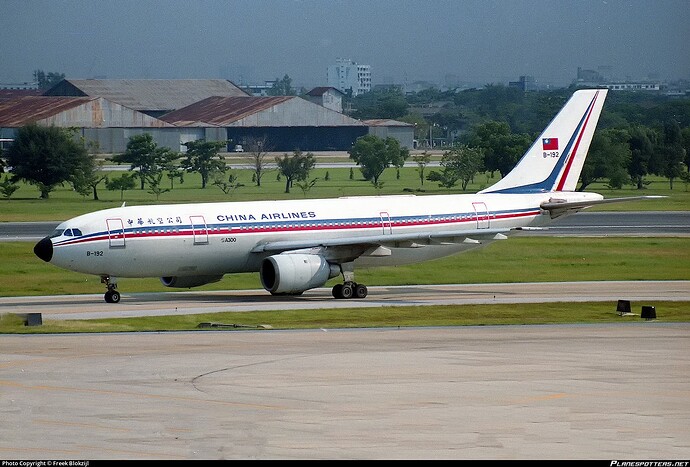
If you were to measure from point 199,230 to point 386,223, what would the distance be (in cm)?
942

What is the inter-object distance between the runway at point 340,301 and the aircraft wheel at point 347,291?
54 centimetres

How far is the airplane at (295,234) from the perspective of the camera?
5256cm

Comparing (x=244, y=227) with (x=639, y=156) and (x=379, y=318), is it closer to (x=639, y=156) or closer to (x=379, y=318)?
(x=379, y=318)

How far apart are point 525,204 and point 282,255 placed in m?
14.1

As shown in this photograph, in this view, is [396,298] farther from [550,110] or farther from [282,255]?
[550,110]

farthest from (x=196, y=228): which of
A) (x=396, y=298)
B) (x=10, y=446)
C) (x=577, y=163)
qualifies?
(x=10, y=446)

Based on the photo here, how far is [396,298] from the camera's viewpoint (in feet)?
183

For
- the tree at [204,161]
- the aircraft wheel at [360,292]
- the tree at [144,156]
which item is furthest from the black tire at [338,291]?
the tree at [144,156]

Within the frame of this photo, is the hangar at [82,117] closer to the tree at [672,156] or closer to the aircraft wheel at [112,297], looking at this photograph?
the tree at [672,156]

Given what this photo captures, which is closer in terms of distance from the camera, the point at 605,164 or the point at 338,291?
the point at 338,291

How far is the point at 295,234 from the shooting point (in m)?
56.2

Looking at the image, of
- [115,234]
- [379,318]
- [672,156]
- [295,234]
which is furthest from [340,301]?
[672,156]

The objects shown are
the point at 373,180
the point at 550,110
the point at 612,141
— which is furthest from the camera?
the point at 550,110

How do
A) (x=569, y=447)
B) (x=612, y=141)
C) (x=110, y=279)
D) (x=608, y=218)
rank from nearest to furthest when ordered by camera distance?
(x=569, y=447)
(x=110, y=279)
(x=608, y=218)
(x=612, y=141)
